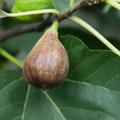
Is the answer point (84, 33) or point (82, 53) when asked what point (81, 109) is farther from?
point (84, 33)

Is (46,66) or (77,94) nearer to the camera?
(46,66)

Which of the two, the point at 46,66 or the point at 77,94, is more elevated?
the point at 46,66

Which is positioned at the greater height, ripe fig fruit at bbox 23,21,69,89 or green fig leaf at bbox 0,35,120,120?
ripe fig fruit at bbox 23,21,69,89

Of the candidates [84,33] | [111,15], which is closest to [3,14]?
[84,33]

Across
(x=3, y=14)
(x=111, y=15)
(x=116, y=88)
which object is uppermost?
(x=3, y=14)

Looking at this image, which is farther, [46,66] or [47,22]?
[47,22]
